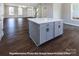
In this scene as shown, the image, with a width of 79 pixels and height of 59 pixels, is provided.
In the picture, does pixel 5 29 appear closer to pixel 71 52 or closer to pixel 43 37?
pixel 43 37

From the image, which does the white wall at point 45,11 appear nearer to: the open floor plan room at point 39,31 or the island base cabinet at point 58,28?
the open floor plan room at point 39,31

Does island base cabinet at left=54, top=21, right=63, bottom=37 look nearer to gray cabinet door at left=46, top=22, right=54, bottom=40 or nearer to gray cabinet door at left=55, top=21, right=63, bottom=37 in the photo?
gray cabinet door at left=55, top=21, right=63, bottom=37

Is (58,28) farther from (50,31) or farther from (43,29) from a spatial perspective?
(43,29)

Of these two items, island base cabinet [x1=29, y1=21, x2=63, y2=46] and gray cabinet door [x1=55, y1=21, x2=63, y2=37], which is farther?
gray cabinet door [x1=55, y1=21, x2=63, y2=37]

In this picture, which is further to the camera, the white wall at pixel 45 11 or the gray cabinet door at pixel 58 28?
the gray cabinet door at pixel 58 28

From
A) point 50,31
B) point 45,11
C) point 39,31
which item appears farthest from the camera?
point 50,31

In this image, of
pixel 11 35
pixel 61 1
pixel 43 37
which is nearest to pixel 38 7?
pixel 61 1

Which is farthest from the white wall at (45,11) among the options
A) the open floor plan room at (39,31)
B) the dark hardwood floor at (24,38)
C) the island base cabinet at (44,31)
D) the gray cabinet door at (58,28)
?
the gray cabinet door at (58,28)

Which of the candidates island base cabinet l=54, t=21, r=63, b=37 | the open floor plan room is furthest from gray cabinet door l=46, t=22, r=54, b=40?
island base cabinet l=54, t=21, r=63, b=37

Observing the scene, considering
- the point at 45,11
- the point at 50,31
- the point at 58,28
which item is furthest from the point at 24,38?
the point at 45,11

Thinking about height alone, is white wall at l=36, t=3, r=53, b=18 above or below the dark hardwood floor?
above

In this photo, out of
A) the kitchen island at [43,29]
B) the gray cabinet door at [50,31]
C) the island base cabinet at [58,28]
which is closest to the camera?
the kitchen island at [43,29]

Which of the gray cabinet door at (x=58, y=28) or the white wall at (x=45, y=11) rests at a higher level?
the white wall at (x=45, y=11)

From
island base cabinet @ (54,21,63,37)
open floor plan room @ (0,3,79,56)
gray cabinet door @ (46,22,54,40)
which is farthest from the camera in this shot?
island base cabinet @ (54,21,63,37)
